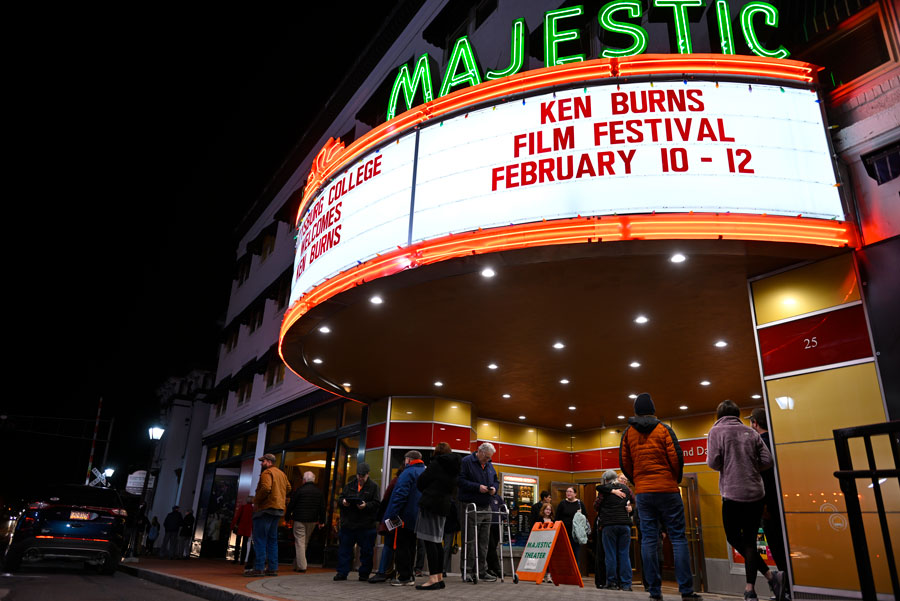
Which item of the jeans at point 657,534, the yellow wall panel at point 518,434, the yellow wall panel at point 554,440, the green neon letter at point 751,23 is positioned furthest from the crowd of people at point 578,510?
the yellow wall panel at point 554,440

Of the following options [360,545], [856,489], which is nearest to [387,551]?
[360,545]

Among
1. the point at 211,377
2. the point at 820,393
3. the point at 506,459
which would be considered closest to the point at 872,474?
the point at 820,393

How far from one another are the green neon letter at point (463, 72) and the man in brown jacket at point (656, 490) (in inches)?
231

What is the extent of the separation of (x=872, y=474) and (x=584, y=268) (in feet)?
15.7

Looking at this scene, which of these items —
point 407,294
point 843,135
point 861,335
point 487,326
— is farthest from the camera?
point 487,326

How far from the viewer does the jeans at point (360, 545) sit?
369 inches

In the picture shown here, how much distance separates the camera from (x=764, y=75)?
765cm

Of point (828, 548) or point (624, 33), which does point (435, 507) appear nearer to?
point (828, 548)

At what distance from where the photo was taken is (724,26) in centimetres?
866

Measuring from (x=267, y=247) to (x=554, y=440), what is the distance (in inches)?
568

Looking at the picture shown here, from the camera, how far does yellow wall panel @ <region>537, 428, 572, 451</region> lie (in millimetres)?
18859

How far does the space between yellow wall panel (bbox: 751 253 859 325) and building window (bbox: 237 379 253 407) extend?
19.9 metres

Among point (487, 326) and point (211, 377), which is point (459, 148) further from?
point (211, 377)

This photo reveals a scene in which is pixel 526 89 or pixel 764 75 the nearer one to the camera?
pixel 764 75
